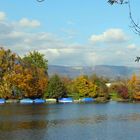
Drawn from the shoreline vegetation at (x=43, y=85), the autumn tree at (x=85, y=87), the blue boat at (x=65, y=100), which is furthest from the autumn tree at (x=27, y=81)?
the autumn tree at (x=85, y=87)

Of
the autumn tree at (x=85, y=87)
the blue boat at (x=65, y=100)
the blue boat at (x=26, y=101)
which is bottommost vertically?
the blue boat at (x=65, y=100)

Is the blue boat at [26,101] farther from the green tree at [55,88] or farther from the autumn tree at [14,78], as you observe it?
the green tree at [55,88]

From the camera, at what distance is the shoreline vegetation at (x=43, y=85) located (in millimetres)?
131250

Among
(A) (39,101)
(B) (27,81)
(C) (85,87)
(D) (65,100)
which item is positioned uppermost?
(B) (27,81)

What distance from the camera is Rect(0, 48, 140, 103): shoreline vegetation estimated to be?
131250 millimetres

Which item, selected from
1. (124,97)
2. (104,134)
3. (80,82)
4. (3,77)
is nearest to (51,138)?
(104,134)

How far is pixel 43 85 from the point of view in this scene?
470 ft

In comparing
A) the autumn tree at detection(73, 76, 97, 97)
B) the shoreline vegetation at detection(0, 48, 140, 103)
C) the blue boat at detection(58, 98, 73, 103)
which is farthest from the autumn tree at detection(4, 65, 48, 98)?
the autumn tree at detection(73, 76, 97, 97)

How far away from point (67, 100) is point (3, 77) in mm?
26023

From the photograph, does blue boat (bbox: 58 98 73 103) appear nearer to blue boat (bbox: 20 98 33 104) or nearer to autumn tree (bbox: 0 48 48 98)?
autumn tree (bbox: 0 48 48 98)

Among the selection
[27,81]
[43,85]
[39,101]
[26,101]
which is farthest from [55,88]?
[27,81]

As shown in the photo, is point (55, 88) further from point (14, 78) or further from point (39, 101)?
point (14, 78)

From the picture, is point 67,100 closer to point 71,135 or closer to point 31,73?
point 31,73

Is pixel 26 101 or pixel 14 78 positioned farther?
pixel 26 101
